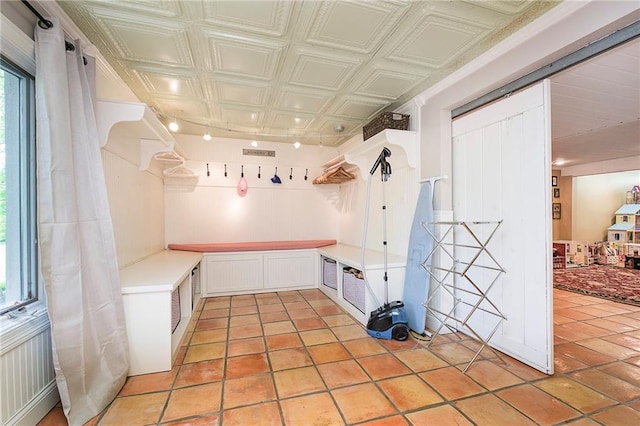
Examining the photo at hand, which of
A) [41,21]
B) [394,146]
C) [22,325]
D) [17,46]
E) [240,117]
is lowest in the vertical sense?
[22,325]

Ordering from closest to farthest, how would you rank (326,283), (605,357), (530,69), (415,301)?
(530,69) < (605,357) < (415,301) < (326,283)

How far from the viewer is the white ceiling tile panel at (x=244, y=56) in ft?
6.73

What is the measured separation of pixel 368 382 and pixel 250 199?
3.45 metres

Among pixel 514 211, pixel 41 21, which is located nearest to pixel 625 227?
pixel 514 211

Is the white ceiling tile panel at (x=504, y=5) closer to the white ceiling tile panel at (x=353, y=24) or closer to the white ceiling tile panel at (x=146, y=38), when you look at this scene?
the white ceiling tile panel at (x=353, y=24)

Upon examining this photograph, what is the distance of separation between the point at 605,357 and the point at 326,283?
2958 millimetres

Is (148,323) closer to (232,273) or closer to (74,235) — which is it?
(74,235)

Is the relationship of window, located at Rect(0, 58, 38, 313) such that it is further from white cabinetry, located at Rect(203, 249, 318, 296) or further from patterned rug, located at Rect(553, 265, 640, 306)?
patterned rug, located at Rect(553, 265, 640, 306)

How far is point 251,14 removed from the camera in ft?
5.82

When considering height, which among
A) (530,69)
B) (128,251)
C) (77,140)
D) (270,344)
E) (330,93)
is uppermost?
(330,93)

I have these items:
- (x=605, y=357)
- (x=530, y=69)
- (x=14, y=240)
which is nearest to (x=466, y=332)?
(x=605, y=357)

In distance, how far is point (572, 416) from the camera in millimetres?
1605

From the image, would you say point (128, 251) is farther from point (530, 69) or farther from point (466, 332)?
point (530, 69)

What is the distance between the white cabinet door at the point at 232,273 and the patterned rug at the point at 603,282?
4.83 meters
